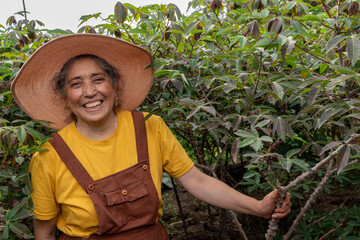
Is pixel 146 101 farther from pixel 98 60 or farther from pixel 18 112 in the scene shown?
pixel 18 112

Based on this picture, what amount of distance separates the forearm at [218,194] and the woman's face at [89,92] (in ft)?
1.67

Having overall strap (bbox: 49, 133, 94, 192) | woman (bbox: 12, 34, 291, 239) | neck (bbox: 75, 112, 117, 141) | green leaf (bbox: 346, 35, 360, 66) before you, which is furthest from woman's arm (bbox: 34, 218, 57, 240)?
green leaf (bbox: 346, 35, 360, 66)

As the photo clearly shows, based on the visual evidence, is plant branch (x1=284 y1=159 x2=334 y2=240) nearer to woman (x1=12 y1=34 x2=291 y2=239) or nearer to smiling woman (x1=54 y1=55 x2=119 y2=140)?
woman (x1=12 y1=34 x2=291 y2=239)

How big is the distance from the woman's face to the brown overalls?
166 mm

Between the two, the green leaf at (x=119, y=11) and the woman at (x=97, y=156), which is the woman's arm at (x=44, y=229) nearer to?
the woman at (x=97, y=156)

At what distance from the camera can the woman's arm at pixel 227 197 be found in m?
1.48

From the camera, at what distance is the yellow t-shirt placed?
1.52 metres

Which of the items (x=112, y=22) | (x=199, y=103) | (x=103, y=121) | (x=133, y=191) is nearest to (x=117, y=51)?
(x=112, y=22)

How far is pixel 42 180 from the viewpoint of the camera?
152 cm

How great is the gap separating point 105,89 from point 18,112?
1.69 feet

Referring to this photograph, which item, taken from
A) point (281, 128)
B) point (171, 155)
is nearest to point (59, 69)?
point (171, 155)

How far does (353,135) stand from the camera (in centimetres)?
124

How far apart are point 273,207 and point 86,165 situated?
2.66 feet

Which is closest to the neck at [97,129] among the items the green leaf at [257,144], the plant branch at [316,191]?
the green leaf at [257,144]
